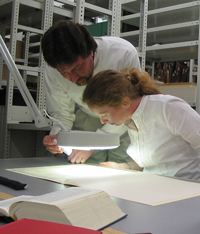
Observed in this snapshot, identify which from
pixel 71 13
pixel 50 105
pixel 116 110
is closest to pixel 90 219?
pixel 116 110

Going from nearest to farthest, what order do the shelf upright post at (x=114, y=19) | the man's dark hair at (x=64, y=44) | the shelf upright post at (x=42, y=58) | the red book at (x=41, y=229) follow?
the red book at (x=41, y=229) < the man's dark hair at (x=64, y=44) < the shelf upright post at (x=42, y=58) < the shelf upright post at (x=114, y=19)

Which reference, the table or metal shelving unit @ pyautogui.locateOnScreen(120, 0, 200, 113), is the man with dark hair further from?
metal shelving unit @ pyautogui.locateOnScreen(120, 0, 200, 113)

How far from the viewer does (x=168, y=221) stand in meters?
0.62

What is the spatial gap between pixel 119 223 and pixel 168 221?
0.10 meters

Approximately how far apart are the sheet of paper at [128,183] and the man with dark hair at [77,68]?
25cm

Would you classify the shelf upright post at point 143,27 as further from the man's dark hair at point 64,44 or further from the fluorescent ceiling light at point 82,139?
the fluorescent ceiling light at point 82,139

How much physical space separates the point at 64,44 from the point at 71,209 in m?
0.77

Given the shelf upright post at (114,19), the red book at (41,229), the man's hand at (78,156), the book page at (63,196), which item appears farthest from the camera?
the shelf upright post at (114,19)

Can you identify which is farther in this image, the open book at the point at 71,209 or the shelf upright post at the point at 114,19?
the shelf upright post at the point at 114,19

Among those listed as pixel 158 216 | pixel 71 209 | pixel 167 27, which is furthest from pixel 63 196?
pixel 167 27

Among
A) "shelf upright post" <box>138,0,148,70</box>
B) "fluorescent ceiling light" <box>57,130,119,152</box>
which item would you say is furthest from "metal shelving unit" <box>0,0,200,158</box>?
"fluorescent ceiling light" <box>57,130,119,152</box>

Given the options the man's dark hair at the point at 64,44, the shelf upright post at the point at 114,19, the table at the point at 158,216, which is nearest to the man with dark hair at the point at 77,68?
the man's dark hair at the point at 64,44

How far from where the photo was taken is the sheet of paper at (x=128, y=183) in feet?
2.72

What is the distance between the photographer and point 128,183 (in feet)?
3.31
